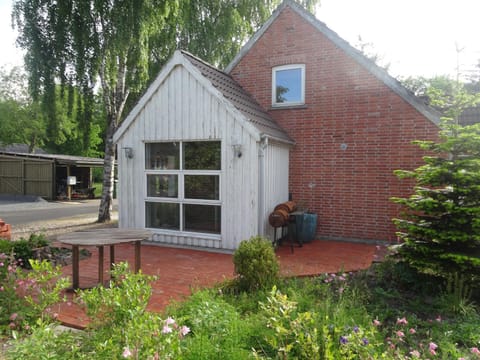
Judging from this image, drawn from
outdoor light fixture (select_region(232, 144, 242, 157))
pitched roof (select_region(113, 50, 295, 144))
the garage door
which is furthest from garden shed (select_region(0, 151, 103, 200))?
outdoor light fixture (select_region(232, 144, 242, 157))

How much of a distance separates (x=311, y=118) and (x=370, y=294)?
5670mm

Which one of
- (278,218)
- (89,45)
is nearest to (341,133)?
(278,218)

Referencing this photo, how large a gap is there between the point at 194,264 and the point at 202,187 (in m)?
1.91

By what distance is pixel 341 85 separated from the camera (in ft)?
29.0

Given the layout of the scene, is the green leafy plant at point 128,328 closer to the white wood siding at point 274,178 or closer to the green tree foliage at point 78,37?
the white wood siding at point 274,178

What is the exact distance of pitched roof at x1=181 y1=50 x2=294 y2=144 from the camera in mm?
7498

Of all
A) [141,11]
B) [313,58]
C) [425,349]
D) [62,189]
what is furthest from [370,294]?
[62,189]

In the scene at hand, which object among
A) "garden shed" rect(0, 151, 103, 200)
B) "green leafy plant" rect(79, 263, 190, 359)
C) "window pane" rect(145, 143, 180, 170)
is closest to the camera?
"green leafy plant" rect(79, 263, 190, 359)

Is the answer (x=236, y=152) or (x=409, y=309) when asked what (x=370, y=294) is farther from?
(x=236, y=152)

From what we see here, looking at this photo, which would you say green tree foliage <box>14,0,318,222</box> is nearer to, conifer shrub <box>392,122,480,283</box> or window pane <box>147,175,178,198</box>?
window pane <box>147,175,178,198</box>

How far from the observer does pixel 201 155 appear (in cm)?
772

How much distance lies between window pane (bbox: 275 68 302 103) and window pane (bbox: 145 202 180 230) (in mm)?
4402

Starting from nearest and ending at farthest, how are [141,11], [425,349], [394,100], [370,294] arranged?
[425,349] → [370,294] → [394,100] → [141,11]

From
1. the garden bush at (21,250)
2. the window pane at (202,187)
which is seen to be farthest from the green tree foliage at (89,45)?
the garden bush at (21,250)
